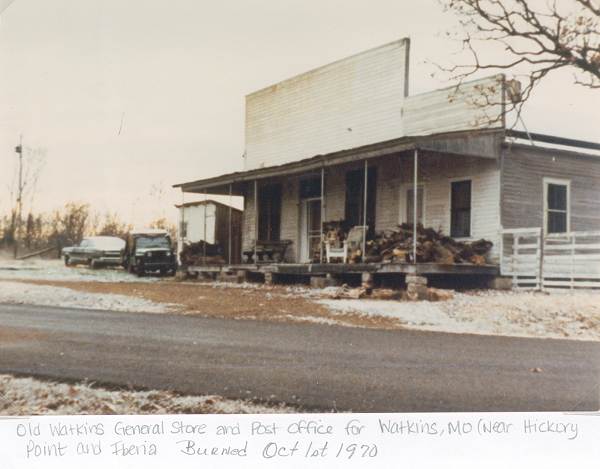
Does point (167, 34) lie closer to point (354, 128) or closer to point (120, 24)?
point (120, 24)

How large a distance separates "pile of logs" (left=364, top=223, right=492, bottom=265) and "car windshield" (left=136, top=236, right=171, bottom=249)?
716cm

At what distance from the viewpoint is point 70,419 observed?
4.65 metres

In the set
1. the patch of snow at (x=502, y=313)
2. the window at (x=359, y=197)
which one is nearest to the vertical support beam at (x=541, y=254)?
the patch of snow at (x=502, y=313)

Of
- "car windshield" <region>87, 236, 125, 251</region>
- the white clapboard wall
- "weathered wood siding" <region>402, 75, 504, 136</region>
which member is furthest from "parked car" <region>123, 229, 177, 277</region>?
"weathered wood siding" <region>402, 75, 504, 136</region>

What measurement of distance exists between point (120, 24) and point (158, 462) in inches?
141

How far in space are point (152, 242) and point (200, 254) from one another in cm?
139

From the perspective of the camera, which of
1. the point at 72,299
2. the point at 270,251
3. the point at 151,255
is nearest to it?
the point at 72,299

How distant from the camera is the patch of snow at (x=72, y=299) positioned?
30.2ft

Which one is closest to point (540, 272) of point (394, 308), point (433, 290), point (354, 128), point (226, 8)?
point (433, 290)

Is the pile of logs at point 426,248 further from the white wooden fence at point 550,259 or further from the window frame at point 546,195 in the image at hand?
the window frame at point 546,195

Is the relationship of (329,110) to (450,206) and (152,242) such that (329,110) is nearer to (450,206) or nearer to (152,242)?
(450,206)

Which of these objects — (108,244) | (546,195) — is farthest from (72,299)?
(546,195)

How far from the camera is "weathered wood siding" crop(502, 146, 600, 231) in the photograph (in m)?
12.4

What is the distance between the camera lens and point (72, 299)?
1079 centimetres
